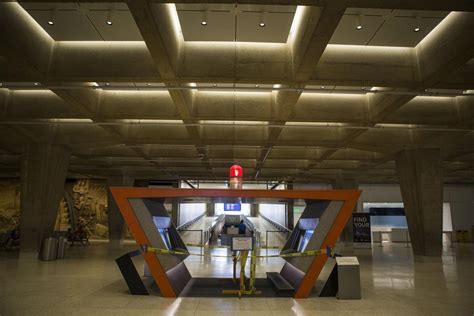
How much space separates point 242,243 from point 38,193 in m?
Result: 12.8

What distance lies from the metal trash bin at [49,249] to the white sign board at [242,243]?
1157cm

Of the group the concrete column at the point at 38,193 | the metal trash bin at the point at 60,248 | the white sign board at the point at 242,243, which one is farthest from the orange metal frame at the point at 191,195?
the concrete column at the point at 38,193

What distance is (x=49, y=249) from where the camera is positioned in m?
15.4

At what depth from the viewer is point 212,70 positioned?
336 inches

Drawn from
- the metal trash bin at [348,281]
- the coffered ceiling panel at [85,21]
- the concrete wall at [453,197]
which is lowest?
the metal trash bin at [348,281]

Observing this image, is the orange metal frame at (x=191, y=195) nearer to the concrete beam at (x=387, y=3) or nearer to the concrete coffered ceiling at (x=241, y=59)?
the concrete coffered ceiling at (x=241, y=59)

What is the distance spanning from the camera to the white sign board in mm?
8078

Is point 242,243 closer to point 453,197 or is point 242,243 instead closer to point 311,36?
point 311,36

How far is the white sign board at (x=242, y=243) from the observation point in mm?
8078

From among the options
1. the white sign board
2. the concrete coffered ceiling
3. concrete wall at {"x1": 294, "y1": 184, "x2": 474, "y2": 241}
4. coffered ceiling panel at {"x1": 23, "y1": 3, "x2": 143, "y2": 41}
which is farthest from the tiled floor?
concrete wall at {"x1": 294, "y1": 184, "x2": 474, "y2": 241}

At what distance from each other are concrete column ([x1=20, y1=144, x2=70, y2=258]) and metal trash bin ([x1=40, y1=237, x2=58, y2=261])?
69 centimetres

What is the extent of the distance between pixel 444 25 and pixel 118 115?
34.3ft

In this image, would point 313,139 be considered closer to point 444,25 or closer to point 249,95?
point 249,95

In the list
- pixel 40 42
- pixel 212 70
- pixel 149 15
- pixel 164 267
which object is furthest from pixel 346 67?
pixel 40 42
